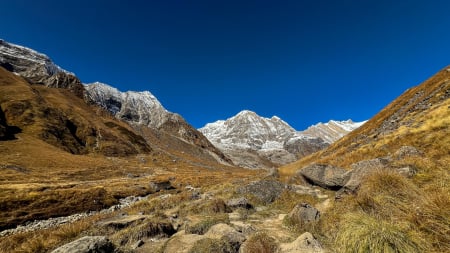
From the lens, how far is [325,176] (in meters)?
18.1

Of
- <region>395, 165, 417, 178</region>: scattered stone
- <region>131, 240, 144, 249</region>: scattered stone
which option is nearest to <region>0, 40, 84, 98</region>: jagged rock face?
<region>131, 240, 144, 249</region>: scattered stone

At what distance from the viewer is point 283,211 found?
48.9ft

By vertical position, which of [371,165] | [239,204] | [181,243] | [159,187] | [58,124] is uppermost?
[58,124]

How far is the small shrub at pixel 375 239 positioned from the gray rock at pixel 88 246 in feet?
24.6

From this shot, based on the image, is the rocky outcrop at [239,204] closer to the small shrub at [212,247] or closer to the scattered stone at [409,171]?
the small shrub at [212,247]

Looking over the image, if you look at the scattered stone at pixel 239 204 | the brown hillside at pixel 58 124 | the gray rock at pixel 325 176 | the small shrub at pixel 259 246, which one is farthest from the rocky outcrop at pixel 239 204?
the brown hillside at pixel 58 124

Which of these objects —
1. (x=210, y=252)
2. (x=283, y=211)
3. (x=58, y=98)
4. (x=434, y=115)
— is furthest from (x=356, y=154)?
(x=58, y=98)

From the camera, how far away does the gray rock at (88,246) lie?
23.9 feet

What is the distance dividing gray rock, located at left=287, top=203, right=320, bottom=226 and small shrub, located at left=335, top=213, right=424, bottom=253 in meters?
5.73

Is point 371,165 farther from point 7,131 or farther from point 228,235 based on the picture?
point 7,131

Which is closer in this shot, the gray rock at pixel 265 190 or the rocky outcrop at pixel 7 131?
the gray rock at pixel 265 190

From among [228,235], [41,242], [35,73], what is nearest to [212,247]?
[228,235]

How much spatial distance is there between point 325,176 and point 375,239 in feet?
46.9

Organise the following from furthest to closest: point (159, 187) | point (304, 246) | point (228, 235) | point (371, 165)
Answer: point (159, 187) < point (371, 165) < point (228, 235) < point (304, 246)
